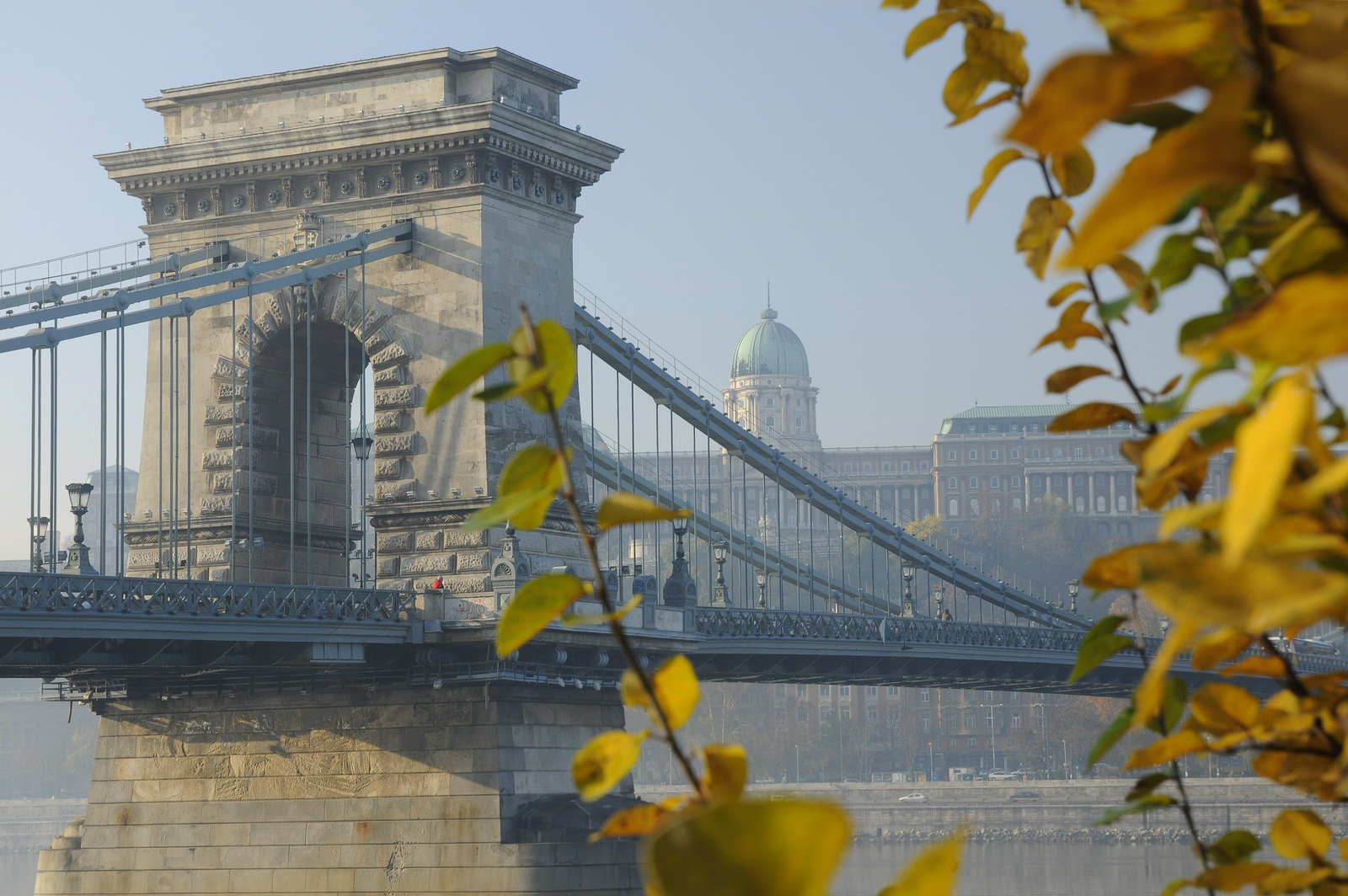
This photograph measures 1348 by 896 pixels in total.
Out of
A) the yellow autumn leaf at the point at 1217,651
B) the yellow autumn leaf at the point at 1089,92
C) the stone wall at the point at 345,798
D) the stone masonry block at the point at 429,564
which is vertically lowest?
the stone wall at the point at 345,798

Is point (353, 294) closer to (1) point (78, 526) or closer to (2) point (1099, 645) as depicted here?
(1) point (78, 526)

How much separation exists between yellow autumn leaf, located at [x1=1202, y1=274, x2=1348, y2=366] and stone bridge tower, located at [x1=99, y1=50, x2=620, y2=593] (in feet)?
89.0

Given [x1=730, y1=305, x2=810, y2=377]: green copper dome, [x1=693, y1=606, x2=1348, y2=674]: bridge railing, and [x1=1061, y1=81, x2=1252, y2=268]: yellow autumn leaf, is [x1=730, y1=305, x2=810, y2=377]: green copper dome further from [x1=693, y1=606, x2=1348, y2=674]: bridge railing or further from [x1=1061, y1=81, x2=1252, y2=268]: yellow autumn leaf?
[x1=1061, y1=81, x2=1252, y2=268]: yellow autumn leaf

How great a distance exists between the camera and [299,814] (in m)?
28.7

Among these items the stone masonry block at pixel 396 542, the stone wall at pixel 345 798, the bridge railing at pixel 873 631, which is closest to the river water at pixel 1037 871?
the bridge railing at pixel 873 631

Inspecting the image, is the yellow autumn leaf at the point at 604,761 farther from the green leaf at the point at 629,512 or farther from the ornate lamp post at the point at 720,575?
the ornate lamp post at the point at 720,575

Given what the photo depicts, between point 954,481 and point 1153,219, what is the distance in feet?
431

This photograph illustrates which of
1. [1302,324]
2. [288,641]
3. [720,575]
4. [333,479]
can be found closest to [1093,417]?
[1302,324]

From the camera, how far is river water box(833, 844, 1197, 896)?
56312 mm

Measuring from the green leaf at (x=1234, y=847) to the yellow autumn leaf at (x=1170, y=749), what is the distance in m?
0.11

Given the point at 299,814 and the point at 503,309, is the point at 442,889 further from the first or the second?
the point at 503,309

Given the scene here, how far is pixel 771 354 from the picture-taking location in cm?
16438

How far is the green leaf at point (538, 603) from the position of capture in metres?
1.50

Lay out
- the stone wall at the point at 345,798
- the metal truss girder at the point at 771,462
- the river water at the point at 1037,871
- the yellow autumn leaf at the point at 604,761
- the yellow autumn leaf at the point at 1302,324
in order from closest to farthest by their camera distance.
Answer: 1. the yellow autumn leaf at the point at 1302,324
2. the yellow autumn leaf at the point at 604,761
3. the stone wall at the point at 345,798
4. the metal truss girder at the point at 771,462
5. the river water at the point at 1037,871
